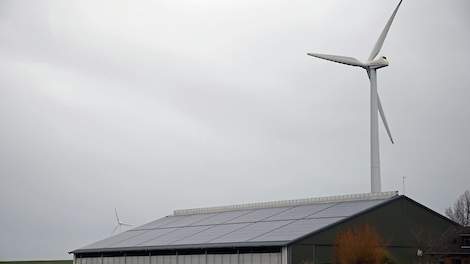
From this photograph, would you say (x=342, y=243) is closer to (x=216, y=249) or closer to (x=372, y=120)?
(x=216, y=249)

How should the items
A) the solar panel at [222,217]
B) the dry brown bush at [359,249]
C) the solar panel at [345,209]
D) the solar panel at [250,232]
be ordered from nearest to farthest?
the dry brown bush at [359,249]
the solar panel at [345,209]
the solar panel at [250,232]
the solar panel at [222,217]

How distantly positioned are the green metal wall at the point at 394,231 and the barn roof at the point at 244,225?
2.56 feet

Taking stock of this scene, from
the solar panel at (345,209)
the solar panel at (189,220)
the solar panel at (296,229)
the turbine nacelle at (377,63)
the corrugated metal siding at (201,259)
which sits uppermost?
the turbine nacelle at (377,63)

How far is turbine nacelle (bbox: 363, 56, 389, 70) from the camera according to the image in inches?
3383

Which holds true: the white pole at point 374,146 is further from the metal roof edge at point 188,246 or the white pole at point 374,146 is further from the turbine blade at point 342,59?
the metal roof edge at point 188,246

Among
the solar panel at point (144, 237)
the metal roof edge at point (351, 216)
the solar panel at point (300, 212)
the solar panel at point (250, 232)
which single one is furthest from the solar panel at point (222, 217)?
the metal roof edge at point (351, 216)

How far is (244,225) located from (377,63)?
2299cm

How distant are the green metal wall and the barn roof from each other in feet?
2.56

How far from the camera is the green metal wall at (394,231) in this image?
2630 inches

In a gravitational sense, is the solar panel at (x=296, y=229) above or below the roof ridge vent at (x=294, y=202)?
below

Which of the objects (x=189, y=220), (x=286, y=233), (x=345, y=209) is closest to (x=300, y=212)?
(x=345, y=209)

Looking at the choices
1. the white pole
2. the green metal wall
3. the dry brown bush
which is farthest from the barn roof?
the white pole

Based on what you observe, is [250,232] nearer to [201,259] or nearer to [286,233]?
[201,259]

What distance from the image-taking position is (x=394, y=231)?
7306cm
